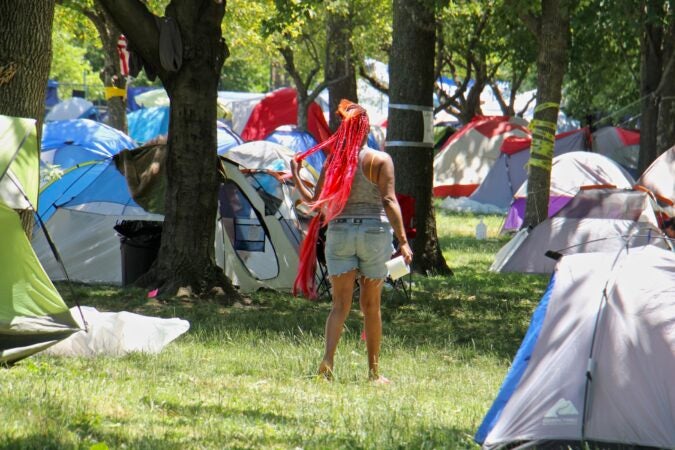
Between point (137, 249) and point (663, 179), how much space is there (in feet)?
23.4

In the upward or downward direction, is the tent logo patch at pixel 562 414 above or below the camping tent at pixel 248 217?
below

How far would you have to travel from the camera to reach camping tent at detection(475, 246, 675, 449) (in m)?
5.01

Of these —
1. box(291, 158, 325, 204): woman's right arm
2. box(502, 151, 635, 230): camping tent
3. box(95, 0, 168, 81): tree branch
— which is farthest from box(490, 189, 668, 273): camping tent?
box(291, 158, 325, 204): woman's right arm

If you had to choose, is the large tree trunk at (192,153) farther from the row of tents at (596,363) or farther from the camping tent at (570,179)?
the camping tent at (570,179)

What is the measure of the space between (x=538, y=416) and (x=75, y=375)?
9.07 ft

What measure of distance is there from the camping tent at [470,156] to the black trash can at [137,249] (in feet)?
50.4

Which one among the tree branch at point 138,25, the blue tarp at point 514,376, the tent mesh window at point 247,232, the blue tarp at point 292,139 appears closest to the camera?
the blue tarp at point 514,376

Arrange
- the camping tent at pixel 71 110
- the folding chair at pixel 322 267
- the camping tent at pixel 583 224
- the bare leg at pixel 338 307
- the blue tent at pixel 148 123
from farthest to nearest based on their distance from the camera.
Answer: the camping tent at pixel 71 110 < the blue tent at pixel 148 123 < the camping tent at pixel 583 224 < the folding chair at pixel 322 267 < the bare leg at pixel 338 307

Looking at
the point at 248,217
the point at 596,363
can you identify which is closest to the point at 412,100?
the point at 248,217

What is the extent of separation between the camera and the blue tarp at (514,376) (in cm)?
524

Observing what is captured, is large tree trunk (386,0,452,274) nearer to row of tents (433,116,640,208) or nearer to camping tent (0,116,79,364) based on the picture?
camping tent (0,116,79,364)

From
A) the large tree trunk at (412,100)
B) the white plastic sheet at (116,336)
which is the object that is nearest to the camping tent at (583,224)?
the large tree trunk at (412,100)

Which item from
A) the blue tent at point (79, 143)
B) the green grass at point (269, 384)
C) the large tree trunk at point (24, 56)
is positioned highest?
the large tree trunk at point (24, 56)

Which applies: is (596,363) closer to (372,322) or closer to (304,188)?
(372,322)
